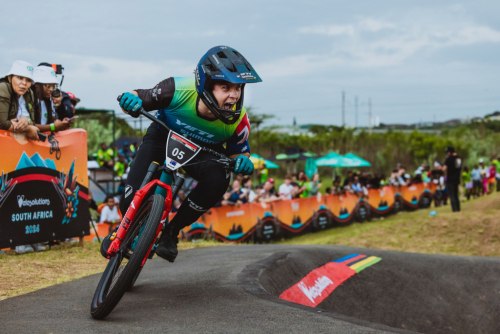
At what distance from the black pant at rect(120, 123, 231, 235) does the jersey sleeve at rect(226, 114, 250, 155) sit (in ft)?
0.38

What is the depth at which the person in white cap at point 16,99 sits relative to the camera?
6.60 m

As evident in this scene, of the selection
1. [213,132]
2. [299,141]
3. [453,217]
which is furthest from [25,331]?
[299,141]

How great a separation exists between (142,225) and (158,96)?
112 cm

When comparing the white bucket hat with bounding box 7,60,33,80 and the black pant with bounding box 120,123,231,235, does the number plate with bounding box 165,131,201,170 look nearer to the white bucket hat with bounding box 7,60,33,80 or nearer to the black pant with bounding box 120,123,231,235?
the black pant with bounding box 120,123,231,235

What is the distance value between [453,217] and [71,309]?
43.4 feet

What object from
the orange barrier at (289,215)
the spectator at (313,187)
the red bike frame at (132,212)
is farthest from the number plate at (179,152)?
the spectator at (313,187)

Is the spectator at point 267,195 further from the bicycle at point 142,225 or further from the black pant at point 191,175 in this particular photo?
the bicycle at point 142,225

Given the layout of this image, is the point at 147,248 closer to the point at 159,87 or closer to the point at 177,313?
the point at 177,313

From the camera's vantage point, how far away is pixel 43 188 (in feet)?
23.3

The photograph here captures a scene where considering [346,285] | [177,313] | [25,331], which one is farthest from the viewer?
[346,285]

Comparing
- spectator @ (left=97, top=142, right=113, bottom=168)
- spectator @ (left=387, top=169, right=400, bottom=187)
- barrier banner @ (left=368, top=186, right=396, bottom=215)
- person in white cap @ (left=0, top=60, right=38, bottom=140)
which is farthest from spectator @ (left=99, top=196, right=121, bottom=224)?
spectator @ (left=387, top=169, right=400, bottom=187)

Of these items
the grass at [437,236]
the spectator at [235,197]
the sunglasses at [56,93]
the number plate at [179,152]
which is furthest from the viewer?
the spectator at [235,197]

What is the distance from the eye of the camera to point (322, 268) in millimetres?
6520

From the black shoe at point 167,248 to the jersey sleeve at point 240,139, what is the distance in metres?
0.97
